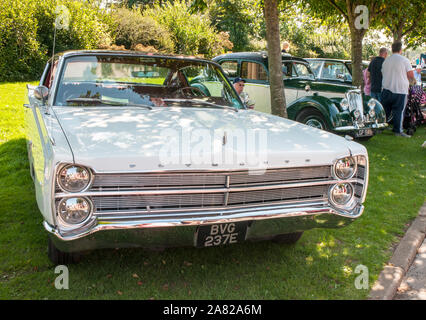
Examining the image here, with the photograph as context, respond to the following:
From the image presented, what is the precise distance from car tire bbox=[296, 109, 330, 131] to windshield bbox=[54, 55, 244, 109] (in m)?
3.93

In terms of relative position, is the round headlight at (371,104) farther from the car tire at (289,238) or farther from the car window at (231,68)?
the car tire at (289,238)

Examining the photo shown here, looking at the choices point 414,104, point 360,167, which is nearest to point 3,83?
point 414,104

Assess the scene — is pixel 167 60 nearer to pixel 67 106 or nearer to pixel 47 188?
pixel 67 106

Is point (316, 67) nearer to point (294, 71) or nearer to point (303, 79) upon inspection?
point (294, 71)

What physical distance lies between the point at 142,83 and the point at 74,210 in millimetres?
1941

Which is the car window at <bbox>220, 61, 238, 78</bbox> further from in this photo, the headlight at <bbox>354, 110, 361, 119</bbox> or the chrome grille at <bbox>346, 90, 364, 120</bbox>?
the headlight at <bbox>354, 110, 361, 119</bbox>

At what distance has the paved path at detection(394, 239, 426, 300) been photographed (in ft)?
10.3

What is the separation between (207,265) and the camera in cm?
331

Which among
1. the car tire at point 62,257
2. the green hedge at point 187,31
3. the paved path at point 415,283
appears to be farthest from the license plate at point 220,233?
the green hedge at point 187,31

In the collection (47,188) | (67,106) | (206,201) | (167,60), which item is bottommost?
(206,201)

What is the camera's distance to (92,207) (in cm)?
247

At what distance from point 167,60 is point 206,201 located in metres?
2.19

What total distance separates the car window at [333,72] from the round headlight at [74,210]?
8.64 m
